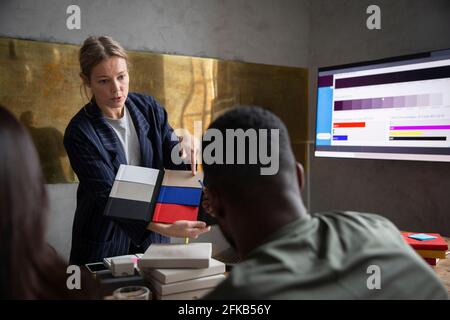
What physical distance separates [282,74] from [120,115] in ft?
6.36

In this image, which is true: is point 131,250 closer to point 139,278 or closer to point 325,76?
point 139,278

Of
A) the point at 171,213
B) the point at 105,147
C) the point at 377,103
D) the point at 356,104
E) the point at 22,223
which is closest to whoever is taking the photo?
the point at 22,223

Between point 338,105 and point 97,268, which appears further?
point 338,105

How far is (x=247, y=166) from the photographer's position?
3.06 ft

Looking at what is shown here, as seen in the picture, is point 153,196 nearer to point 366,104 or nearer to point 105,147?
point 105,147

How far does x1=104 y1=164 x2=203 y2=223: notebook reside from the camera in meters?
1.53

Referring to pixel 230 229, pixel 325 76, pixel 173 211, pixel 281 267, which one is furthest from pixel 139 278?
pixel 325 76

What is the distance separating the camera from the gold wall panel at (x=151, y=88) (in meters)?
2.57

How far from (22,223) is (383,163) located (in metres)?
2.77

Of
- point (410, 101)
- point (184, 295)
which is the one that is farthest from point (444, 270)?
point (410, 101)

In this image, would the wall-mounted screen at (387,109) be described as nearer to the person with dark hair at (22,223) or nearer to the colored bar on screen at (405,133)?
the colored bar on screen at (405,133)

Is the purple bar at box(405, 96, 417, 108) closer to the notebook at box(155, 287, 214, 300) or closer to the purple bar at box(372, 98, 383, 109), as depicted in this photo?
the purple bar at box(372, 98, 383, 109)

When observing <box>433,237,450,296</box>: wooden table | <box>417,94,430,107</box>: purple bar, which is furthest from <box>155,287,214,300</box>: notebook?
<box>417,94,430,107</box>: purple bar

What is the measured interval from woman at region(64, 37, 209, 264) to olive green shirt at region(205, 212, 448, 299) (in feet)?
3.32
